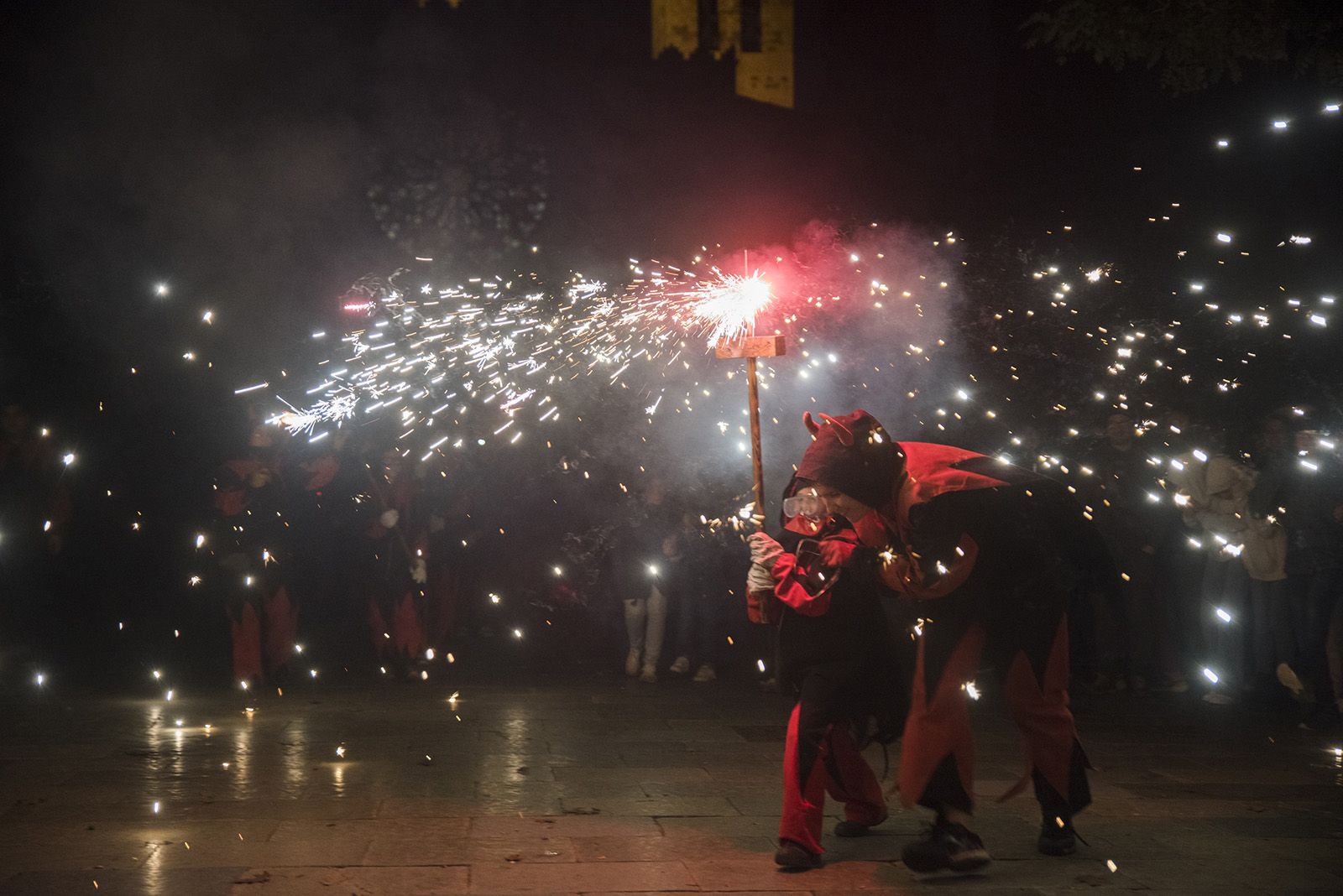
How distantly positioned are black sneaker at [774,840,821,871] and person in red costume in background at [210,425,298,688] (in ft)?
19.1

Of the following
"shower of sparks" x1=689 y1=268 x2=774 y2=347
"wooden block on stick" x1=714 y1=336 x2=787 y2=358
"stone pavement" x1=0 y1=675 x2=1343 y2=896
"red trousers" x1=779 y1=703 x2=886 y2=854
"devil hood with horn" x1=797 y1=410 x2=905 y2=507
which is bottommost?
"stone pavement" x1=0 y1=675 x2=1343 y2=896

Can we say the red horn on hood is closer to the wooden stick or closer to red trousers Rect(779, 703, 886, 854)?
the wooden stick

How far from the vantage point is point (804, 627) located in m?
5.55

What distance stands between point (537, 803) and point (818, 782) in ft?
4.85

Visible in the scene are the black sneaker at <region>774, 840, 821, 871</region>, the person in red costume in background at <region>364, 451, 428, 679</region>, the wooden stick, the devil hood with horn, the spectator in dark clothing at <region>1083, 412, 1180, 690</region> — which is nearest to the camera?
the black sneaker at <region>774, 840, 821, 871</region>

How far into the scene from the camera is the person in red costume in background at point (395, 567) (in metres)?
10.4

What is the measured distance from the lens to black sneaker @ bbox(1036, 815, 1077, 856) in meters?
5.33

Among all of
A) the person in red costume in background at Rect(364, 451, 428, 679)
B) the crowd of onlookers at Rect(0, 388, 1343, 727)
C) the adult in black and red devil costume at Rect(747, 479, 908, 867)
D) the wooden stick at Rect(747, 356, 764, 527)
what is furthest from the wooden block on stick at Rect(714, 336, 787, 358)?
the person in red costume in background at Rect(364, 451, 428, 679)

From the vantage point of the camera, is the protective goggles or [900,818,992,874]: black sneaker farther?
the protective goggles

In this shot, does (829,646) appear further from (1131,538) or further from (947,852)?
(1131,538)

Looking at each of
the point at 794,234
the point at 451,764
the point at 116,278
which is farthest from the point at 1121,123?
the point at 116,278

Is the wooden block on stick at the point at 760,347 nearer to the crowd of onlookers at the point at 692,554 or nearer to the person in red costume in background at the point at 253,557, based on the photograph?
the crowd of onlookers at the point at 692,554

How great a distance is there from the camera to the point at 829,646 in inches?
216

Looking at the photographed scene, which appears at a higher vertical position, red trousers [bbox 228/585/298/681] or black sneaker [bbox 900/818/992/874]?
red trousers [bbox 228/585/298/681]
